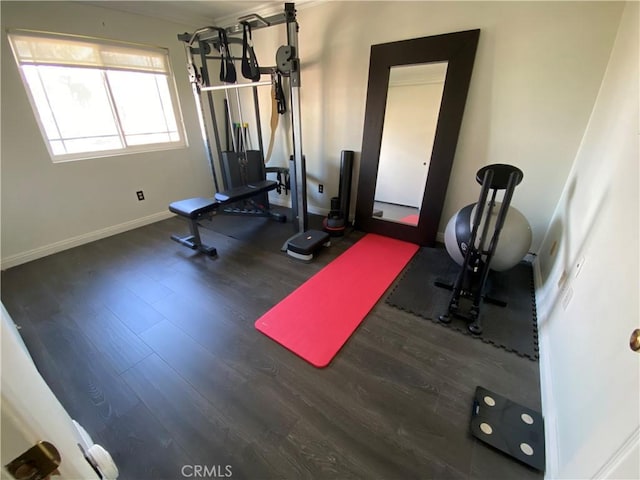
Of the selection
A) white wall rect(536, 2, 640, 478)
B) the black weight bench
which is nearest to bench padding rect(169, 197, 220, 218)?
the black weight bench

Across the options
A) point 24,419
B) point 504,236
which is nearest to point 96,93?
point 24,419

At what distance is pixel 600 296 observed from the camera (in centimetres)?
117

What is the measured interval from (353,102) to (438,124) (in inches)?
39.5

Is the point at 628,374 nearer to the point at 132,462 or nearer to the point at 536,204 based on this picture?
the point at 132,462

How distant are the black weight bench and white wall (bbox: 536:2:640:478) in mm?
2781

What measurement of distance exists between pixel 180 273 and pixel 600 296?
9.40 feet

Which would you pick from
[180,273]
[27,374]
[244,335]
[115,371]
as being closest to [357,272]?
[244,335]

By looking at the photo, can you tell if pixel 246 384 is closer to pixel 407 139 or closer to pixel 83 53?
pixel 407 139

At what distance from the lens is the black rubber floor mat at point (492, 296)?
1781 millimetres

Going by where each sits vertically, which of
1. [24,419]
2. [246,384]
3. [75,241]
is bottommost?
[246,384]

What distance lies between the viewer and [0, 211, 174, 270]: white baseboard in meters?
2.62

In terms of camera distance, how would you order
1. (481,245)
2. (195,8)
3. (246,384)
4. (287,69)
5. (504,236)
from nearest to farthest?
(246,384) < (481,245) < (504,236) < (287,69) < (195,8)

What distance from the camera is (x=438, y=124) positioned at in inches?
101

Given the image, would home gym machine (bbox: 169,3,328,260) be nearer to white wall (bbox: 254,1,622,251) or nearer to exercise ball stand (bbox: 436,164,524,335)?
white wall (bbox: 254,1,622,251)
